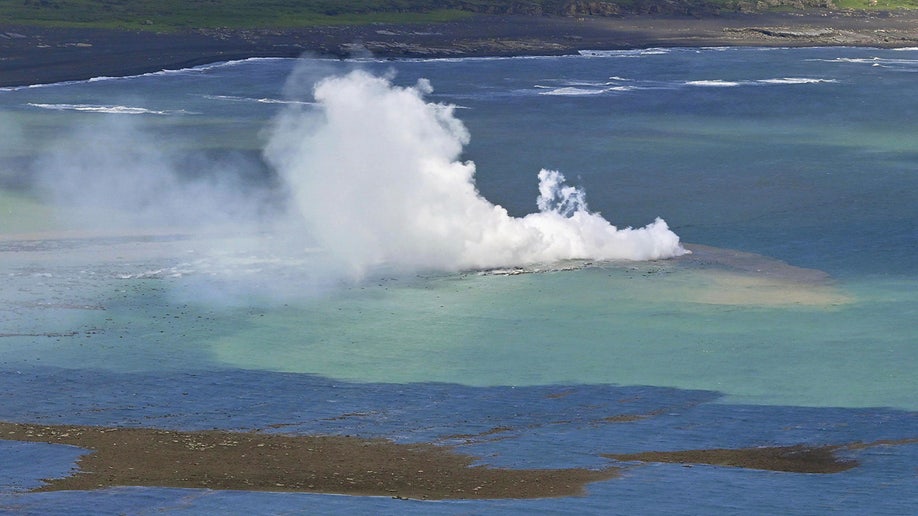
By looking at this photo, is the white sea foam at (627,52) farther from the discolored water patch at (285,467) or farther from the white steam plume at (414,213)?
the discolored water patch at (285,467)

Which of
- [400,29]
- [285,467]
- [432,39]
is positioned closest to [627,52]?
[432,39]

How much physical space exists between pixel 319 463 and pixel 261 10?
118m

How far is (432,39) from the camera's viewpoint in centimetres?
13850

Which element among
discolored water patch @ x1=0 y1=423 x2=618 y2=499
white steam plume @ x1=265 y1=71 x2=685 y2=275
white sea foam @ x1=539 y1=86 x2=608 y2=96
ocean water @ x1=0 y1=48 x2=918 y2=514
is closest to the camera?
discolored water patch @ x1=0 y1=423 x2=618 y2=499

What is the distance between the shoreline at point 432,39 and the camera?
117 meters

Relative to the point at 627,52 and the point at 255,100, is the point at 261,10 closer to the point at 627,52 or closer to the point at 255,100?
the point at 627,52

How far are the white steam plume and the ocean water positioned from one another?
0.11 metres

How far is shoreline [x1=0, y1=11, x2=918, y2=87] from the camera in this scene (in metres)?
117

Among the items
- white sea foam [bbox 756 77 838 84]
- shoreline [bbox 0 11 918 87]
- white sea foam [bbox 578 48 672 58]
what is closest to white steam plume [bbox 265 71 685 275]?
shoreline [bbox 0 11 918 87]

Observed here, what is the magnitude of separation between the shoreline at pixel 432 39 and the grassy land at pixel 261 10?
9.11 ft

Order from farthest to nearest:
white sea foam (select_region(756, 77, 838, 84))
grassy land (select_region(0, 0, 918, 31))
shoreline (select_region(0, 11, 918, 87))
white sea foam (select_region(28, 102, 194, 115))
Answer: grassy land (select_region(0, 0, 918, 31))
white sea foam (select_region(756, 77, 838, 84))
shoreline (select_region(0, 11, 918, 87))
white sea foam (select_region(28, 102, 194, 115))

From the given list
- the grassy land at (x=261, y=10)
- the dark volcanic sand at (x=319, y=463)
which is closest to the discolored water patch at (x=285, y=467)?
the dark volcanic sand at (x=319, y=463)

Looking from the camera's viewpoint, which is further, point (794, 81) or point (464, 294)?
point (794, 81)

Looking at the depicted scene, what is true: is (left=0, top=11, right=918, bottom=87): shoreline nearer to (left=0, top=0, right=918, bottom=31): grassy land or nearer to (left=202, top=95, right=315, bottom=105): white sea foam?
(left=0, top=0, right=918, bottom=31): grassy land
